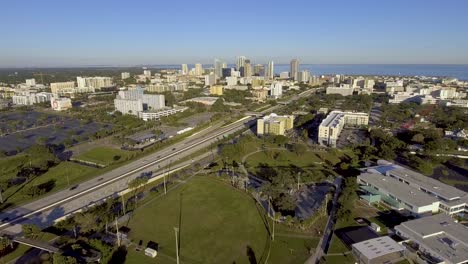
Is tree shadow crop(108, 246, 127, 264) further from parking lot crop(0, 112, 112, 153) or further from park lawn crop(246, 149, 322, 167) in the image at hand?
parking lot crop(0, 112, 112, 153)

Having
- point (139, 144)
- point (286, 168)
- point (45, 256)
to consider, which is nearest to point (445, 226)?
point (286, 168)

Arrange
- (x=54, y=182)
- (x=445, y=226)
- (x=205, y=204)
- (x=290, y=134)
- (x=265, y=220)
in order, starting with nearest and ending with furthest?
(x=445, y=226), (x=265, y=220), (x=205, y=204), (x=54, y=182), (x=290, y=134)

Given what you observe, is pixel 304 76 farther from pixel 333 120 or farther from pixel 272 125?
pixel 272 125

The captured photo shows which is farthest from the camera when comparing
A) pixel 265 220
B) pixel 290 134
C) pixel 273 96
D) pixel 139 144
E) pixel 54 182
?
pixel 273 96

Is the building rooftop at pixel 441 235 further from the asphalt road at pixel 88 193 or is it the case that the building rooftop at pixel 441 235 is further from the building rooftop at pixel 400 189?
the asphalt road at pixel 88 193

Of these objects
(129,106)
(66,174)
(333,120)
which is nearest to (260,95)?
(129,106)

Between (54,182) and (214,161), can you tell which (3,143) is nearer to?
(54,182)
